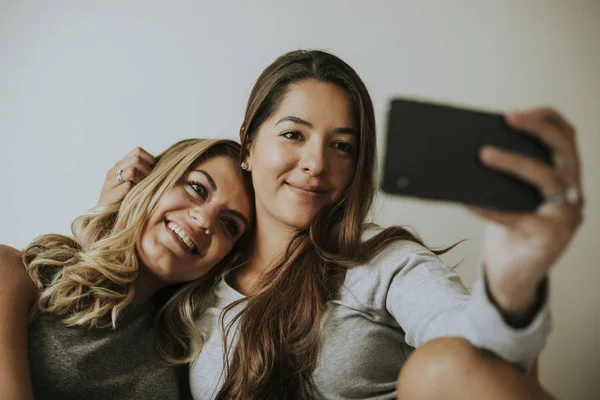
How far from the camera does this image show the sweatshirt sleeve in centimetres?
63

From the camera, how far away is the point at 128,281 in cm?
121

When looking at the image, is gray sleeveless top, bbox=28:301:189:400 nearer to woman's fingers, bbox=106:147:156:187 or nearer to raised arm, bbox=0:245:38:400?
raised arm, bbox=0:245:38:400

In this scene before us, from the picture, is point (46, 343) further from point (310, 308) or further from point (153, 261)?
point (310, 308)

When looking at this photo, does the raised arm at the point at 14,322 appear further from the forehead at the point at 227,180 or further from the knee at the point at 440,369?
the knee at the point at 440,369

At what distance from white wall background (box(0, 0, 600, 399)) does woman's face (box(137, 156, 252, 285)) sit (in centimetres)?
40

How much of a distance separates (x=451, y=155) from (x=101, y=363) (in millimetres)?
902

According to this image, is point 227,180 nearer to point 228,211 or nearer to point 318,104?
point 228,211

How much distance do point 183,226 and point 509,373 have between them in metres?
0.79

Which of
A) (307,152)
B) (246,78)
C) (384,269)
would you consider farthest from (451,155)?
(246,78)

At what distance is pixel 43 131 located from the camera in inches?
69.5

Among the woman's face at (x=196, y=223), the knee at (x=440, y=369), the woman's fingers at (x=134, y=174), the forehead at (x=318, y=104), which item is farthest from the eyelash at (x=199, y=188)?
the knee at (x=440, y=369)

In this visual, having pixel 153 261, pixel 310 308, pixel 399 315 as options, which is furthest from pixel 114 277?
pixel 399 315

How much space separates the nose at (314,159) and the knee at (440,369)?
514 millimetres

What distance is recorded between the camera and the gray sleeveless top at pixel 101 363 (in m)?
1.09
